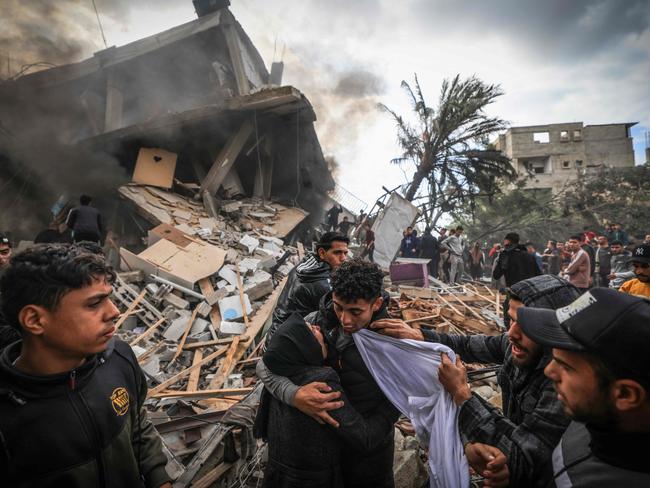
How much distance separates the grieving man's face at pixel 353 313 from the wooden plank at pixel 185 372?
3316 mm

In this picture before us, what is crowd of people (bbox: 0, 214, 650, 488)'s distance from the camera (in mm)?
835

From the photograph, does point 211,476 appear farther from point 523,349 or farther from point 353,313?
point 523,349

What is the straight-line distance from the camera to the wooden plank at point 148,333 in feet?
15.6

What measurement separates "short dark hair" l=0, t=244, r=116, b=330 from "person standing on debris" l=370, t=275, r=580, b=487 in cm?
134

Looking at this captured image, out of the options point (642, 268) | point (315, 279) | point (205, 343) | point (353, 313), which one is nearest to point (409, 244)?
point (642, 268)

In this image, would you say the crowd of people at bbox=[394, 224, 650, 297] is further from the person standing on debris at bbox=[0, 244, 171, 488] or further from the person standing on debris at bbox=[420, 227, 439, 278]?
the person standing on debris at bbox=[0, 244, 171, 488]

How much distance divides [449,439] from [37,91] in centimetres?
1382

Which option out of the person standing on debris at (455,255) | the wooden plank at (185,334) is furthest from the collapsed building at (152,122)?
the person standing on debris at (455,255)

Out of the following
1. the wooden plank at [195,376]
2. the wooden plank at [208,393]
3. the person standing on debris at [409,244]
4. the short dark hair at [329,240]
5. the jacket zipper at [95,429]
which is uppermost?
the short dark hair at [329,240]

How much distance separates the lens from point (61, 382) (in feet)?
3.73

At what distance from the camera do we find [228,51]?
11008mm

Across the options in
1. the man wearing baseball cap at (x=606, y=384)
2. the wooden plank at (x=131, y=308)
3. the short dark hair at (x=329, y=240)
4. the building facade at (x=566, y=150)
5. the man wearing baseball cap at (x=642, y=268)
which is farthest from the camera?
the building facade at (x=566, y=150)

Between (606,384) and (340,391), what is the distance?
905 mm

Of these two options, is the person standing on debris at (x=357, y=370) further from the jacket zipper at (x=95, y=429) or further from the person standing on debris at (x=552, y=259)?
the person standing on debris at (x=552, y=259)
